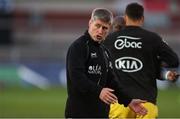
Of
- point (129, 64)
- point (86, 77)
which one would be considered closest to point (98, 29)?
point (86, 77)

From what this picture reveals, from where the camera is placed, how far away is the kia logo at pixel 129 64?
1206 cm

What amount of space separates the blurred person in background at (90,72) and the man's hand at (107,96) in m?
0.02

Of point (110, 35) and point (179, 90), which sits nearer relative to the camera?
point (110, 35)

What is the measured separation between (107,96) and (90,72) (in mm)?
656

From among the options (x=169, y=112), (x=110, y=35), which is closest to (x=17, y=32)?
(x=169, y=112)

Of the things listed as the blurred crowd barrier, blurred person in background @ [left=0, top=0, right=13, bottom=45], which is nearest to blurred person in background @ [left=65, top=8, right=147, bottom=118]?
the blurred crowd barrier

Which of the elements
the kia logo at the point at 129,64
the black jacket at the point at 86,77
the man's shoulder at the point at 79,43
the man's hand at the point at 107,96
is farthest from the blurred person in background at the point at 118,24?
the man's hand at the point at 107,96

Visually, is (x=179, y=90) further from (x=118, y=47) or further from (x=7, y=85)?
(x=118, y=47)

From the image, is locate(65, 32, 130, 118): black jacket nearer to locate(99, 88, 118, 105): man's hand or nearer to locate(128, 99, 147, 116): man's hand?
locate(99, 88, 118, 105): man's hand

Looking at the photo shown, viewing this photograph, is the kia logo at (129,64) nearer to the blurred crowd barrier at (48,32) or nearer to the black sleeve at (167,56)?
the black sleeve at (167,56)

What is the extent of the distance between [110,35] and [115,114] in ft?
3.84

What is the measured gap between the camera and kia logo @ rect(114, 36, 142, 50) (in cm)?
1212

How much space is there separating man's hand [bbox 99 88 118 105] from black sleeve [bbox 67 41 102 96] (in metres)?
0.12

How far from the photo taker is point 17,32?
33594mm
